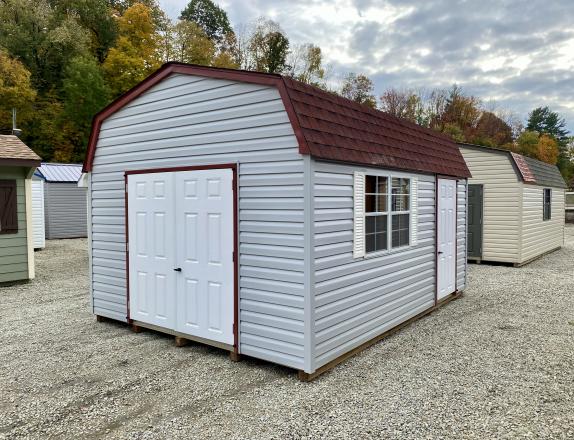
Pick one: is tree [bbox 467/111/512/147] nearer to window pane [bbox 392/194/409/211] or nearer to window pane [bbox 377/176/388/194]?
window pane [bbox 392/194/409/211]

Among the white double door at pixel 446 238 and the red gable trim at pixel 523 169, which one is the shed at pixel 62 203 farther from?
the red gable trim at pixel 523 169

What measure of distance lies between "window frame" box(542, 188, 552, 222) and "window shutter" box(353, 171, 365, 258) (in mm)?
9957

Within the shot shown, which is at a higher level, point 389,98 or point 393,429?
point 389,98

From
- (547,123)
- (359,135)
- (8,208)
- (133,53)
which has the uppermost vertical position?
(133,53)

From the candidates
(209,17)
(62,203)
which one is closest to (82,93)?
(62,203)

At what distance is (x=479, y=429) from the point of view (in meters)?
2.94

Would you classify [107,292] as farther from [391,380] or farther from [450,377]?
[450,377]

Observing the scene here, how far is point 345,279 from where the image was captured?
418cm

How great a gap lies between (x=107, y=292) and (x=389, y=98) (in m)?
28.7

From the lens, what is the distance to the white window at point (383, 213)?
4.38 meters

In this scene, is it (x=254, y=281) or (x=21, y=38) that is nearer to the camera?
(x=254, y=281)

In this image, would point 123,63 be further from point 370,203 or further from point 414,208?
point 370,203

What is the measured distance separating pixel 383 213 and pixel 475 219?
266 inches

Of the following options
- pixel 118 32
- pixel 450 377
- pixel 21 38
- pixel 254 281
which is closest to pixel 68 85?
pixel 21 38
